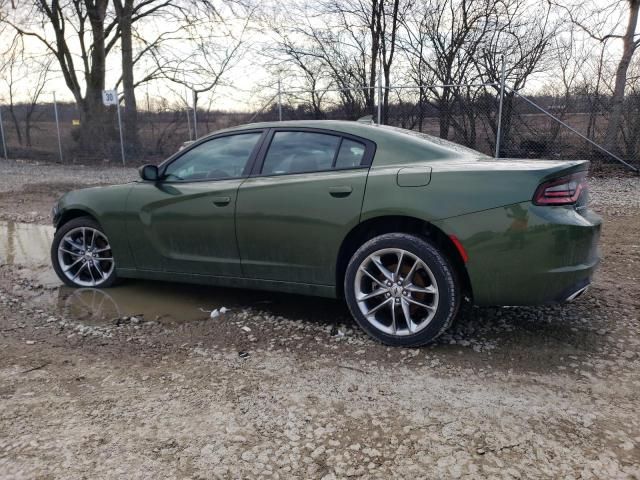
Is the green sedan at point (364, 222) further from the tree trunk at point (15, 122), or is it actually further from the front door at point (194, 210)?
the tree trunk at point (15, 122)

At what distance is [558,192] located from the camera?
306 cm

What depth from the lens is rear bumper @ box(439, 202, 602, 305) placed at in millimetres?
3006

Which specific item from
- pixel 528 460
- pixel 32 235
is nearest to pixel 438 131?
pixel 32 235

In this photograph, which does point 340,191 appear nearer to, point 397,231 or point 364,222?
point 364,222

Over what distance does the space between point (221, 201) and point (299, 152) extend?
72cm

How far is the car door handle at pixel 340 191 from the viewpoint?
3.48 metres

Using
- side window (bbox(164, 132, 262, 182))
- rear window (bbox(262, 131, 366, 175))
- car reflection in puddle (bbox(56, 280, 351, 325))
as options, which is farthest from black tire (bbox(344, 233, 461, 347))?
side window (bbox(164, 132, 262, 182))

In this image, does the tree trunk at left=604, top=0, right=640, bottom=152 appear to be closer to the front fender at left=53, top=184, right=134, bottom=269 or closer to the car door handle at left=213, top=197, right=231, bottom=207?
the car door handle at left=213, top=197, right=231, bottom=207

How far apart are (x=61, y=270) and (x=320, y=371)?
3.06 meters

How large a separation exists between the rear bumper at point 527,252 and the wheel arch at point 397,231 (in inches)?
5.5

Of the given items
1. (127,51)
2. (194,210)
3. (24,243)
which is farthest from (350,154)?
(127,51)

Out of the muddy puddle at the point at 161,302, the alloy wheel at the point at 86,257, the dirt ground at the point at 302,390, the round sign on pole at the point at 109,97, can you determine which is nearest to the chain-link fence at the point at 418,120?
the round sign on pole at the point at 109,97

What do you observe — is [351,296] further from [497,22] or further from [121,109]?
[121,109]

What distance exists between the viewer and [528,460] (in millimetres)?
2248
